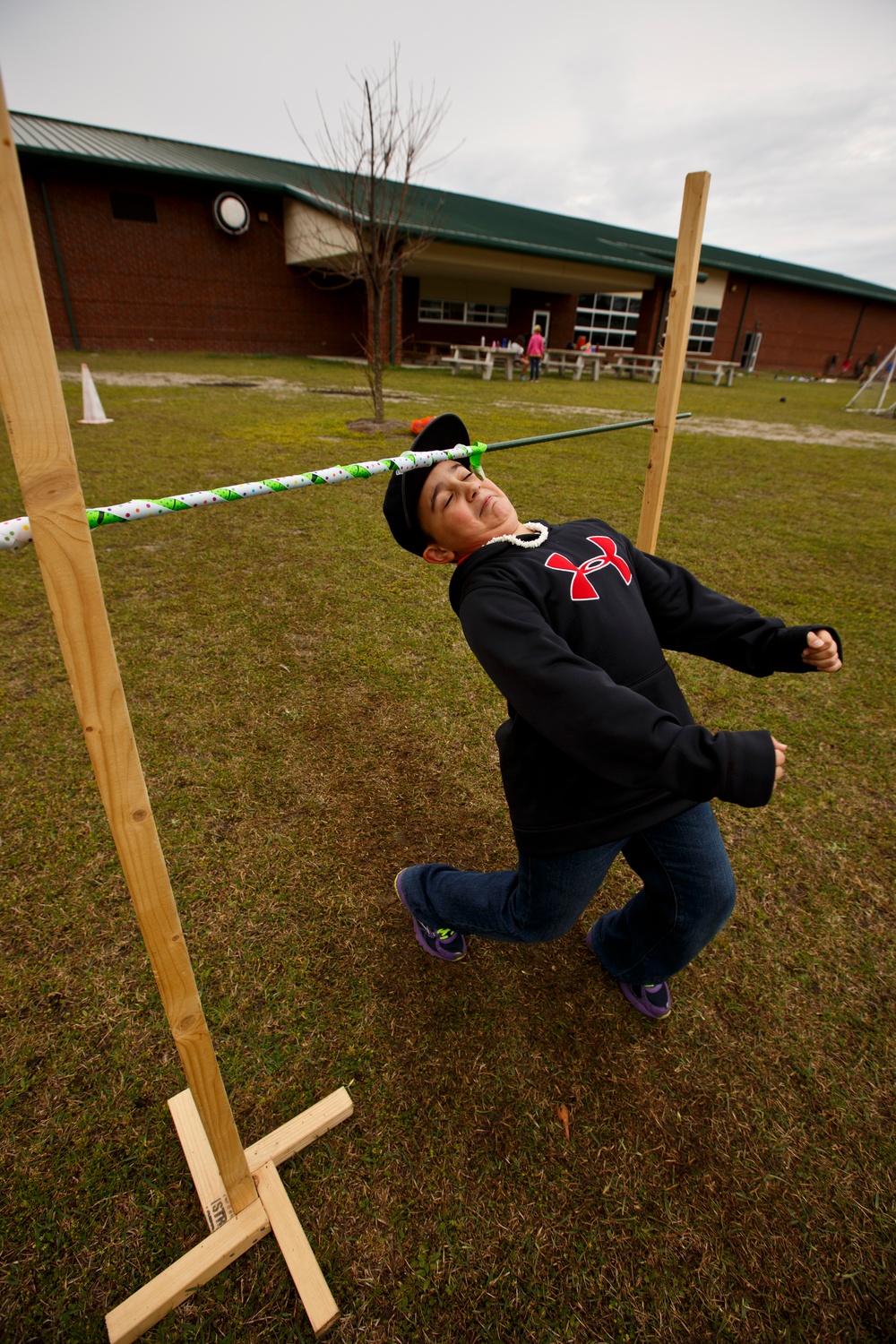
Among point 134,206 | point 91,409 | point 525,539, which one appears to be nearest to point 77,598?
point 525,539

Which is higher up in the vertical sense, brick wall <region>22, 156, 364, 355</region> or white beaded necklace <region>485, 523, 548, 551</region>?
brick wall <region>22, 156, 364, 355</region>

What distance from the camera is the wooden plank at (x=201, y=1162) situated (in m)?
1.41

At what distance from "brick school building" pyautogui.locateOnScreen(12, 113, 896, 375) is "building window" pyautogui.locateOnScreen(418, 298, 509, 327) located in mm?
50

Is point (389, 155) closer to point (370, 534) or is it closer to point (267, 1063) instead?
point (370, 534)

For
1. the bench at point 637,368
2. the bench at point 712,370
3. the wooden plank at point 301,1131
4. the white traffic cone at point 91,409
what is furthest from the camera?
the bench at point 637,368

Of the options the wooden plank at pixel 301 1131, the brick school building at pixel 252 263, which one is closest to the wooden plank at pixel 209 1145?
the wooden plank at pixel 301 1131

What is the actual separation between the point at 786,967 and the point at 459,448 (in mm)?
1817

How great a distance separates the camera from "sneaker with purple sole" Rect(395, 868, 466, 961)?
1.97m

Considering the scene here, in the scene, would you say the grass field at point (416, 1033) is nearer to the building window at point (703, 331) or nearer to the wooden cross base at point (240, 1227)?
the wooden cross base at point (240, 1227)

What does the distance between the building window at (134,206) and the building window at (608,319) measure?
17097 mm

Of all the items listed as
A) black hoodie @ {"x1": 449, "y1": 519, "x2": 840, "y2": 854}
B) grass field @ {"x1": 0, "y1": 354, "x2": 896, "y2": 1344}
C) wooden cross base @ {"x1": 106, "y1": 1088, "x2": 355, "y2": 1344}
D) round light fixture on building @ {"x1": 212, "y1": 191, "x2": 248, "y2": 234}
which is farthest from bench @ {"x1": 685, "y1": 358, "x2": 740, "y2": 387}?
wooden cross base @ {"x1": 106, "y1": 1088, "x2": 355, "y2": 1344}

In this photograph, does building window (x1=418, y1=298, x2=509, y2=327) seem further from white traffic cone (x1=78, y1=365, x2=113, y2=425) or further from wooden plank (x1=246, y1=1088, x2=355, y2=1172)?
wooden plank (x1=246, y1=1088, x2=355, y2=1172)

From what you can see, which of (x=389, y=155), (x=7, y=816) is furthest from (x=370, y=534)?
(x=389, y=155)

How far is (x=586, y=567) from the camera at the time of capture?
159 cm
